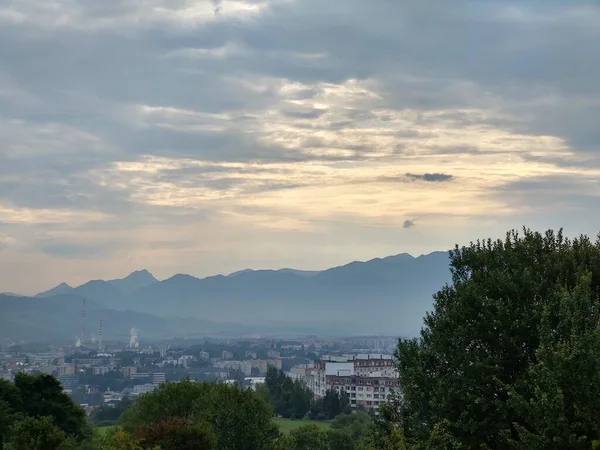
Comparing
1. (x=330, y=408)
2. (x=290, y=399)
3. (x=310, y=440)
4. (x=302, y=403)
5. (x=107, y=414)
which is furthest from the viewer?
(x=107, y=414)

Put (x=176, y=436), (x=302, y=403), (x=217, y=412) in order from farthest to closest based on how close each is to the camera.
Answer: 1. (x=302, y=403)
2. (x=217, y=412)
3. (x=176, y=436)

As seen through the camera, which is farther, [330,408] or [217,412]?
[330,408]

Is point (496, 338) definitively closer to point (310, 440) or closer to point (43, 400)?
point (43, 400)

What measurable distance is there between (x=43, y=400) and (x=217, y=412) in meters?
11.8

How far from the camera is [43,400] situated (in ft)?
146

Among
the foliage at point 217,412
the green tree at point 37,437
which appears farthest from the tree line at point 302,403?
the green tree at point 37,437

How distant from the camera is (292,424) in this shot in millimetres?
88125

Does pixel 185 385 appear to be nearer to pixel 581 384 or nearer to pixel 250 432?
pixel 250 432

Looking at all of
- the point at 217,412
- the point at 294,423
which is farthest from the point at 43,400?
the point at 294,423

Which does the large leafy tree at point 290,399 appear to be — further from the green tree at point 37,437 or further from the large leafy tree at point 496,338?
the large leafy tree at point 496,338

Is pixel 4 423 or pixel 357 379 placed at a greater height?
pixel 4 423

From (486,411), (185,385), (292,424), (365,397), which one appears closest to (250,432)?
(185,385)

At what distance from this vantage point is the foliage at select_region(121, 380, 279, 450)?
1467 inches

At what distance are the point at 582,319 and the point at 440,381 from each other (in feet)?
15.9
